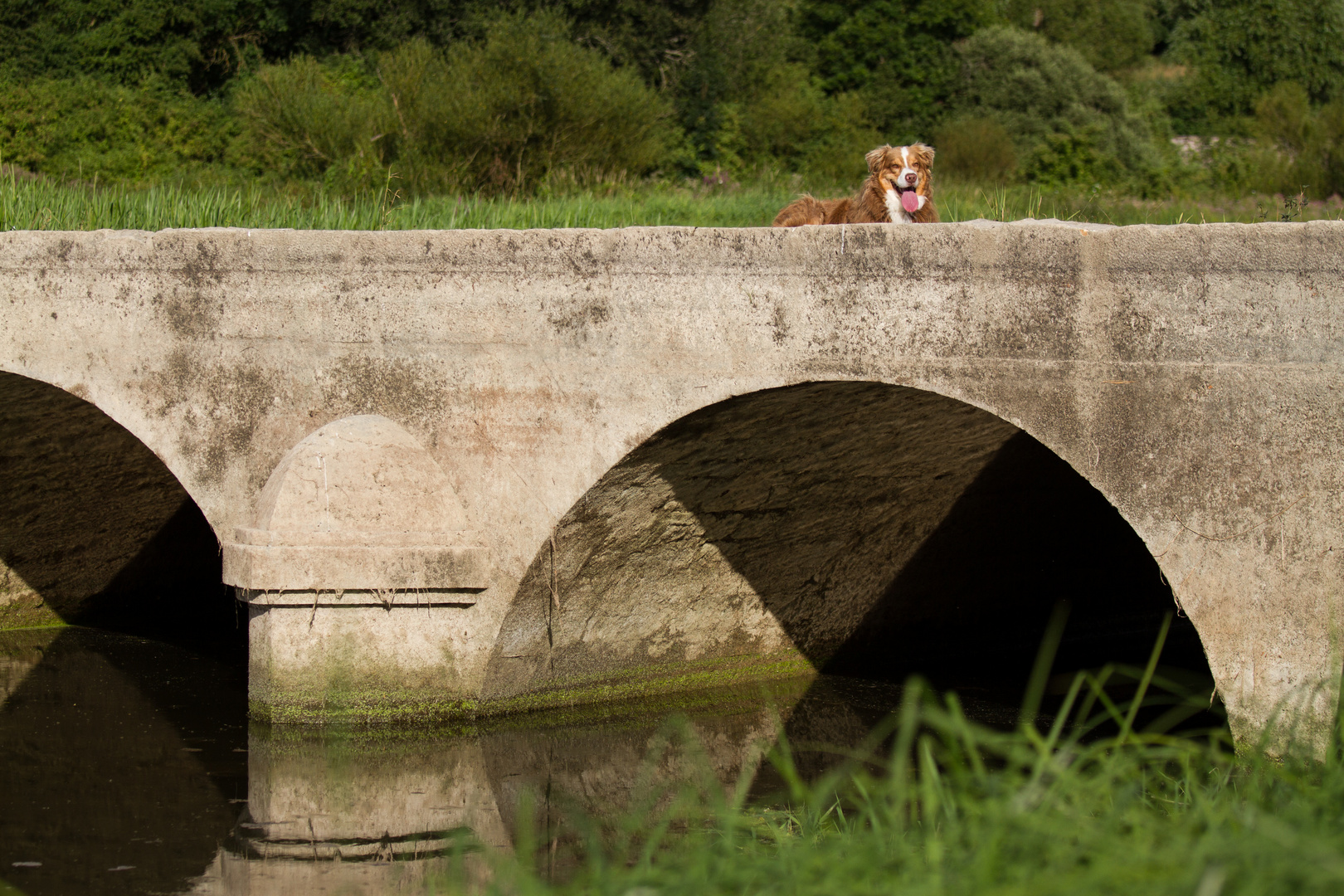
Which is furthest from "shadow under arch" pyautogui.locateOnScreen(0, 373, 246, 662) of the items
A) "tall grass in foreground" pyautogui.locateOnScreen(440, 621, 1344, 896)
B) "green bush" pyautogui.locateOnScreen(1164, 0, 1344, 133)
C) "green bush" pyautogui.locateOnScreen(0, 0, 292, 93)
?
"green bush" pyautogui.locateOnScreen(1164, 0, 1344, 133)

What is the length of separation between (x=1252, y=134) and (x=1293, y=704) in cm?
2313

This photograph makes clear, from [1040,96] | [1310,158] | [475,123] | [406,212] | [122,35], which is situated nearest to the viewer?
[406,212]

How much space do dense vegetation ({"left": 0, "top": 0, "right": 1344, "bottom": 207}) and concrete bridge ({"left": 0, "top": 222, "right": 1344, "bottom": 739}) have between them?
386 centimetres

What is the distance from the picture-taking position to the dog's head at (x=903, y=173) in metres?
5.80

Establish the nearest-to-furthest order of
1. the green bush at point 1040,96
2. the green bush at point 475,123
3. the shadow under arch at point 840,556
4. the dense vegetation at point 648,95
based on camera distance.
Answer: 1. the shadow under arch at point 840,556
2. the green bush at point 475,123
3. the dense vegetation at point 648,95
4. the green bush at point 1040,96

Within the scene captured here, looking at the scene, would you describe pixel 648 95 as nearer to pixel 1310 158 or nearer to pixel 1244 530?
pixel 1310 158

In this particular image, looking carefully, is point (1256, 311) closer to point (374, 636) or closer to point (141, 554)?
point (374, 636)

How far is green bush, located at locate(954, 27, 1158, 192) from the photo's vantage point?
24203 millimetres

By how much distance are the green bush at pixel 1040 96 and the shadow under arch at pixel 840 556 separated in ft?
51.1

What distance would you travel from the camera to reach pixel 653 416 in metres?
5.45

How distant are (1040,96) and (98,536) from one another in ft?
69.9

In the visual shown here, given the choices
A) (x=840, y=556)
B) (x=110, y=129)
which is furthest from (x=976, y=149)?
(x=840, y=556)

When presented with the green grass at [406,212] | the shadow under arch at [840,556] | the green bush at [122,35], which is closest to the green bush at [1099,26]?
the green bush at [122,35]

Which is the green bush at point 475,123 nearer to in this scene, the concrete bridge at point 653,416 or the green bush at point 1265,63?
the concrete bridge at point 653,416
